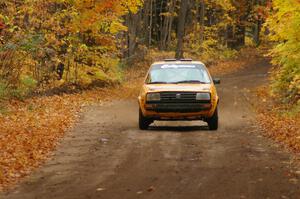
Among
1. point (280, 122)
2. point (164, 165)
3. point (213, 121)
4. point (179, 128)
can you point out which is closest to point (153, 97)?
point (179, 128)

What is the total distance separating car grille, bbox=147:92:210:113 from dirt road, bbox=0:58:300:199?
623 mm

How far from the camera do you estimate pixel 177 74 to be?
58.2 feet

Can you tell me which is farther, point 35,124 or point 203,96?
point 35,124

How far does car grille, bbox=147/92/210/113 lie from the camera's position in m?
16.4

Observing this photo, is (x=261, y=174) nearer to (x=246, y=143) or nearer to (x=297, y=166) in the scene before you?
(x=297, y=166)

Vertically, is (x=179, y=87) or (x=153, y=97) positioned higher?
(x=179, y=87)

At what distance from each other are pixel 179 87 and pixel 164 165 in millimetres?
5246

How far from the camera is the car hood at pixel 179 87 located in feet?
54.1

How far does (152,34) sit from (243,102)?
3250 centimetres

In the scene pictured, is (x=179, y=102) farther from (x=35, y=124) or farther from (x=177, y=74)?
(x=35, y=124)

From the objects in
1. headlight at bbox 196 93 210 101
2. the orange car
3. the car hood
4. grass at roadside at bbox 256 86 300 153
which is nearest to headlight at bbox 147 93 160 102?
the orange car

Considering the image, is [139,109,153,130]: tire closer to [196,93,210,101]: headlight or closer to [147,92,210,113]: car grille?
[147,92,210,113]: car grille

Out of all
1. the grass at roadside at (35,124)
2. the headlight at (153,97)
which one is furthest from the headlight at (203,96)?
the grass at roadside at (35,124)

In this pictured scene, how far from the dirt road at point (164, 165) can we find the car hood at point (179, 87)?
111cm
